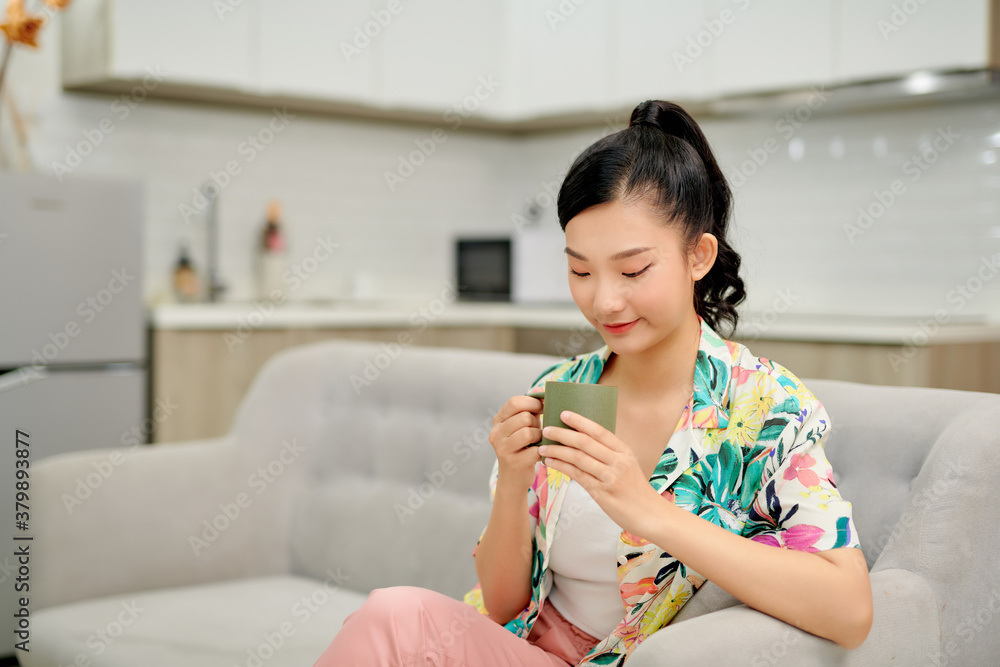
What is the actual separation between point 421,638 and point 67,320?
7.47 feet

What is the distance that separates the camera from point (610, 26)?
419cm

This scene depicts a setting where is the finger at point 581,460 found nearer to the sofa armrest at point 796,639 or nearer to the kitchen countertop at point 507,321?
the sofa armrest at point 796,639

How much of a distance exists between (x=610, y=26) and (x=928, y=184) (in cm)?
148

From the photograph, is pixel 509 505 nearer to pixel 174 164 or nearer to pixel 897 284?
pixel 897 284

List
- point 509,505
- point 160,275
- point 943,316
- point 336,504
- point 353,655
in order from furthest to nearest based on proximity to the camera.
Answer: point 160,275
point 943,316
point 336,504
point 509,505
point 353,655

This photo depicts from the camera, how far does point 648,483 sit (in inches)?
46.4

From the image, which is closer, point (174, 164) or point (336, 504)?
point (336, 504)

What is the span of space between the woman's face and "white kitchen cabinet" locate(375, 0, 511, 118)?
3.18 meters

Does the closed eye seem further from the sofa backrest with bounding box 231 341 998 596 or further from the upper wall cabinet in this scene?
the upper wall cabinet

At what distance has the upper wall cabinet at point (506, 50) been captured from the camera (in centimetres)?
335

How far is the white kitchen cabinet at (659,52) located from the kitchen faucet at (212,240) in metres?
1.75

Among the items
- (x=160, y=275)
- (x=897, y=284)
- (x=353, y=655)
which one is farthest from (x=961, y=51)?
(x=160, y=275)

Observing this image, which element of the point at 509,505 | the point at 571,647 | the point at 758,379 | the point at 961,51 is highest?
the point at 961,51

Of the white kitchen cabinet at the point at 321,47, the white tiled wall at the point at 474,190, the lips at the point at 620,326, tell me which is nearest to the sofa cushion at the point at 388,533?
the lips at the point at 620,326
